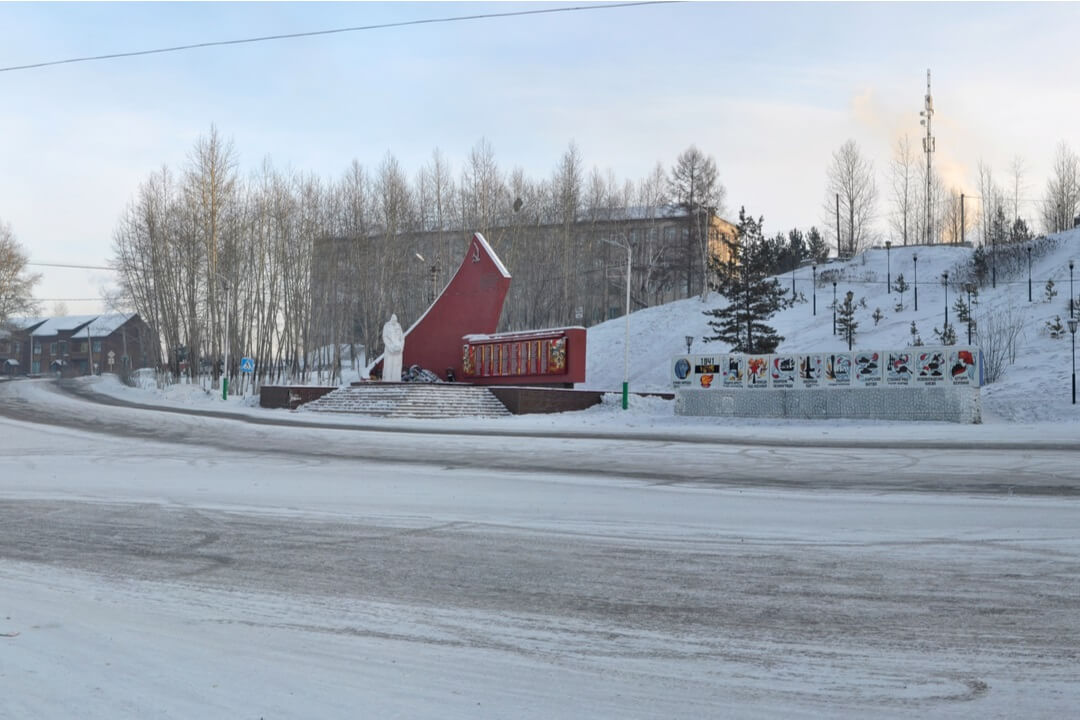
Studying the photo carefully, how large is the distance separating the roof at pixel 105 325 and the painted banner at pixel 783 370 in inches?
4127

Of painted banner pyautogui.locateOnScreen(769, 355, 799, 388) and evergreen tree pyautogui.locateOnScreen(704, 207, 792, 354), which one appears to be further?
evergreen tree pyautogui.locateOnScreen(704, 207, 792, 354)

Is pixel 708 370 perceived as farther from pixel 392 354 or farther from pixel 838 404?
pixel 392 354

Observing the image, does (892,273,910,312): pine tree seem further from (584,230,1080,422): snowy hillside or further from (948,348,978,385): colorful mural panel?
(948,348,978,385): colorful mural panel

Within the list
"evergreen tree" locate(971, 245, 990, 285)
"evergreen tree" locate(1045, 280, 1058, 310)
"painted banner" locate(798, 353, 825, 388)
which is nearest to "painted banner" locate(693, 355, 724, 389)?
"painted banner" locate(798, 353, 825, 388)

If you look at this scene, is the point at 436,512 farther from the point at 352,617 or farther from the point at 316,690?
the point at 316,690

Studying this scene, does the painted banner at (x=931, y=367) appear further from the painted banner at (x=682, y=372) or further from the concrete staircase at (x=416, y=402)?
the concrete staircase at (x=416, y=402)

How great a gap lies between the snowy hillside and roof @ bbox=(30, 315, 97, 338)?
85.8m

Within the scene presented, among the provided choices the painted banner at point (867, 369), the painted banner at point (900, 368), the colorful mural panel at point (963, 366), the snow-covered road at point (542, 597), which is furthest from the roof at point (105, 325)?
the snow-covered road at point (542, 597)

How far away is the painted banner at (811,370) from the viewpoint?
91.7 ft

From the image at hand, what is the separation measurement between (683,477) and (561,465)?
2673 millimetres

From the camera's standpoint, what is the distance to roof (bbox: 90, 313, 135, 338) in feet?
378

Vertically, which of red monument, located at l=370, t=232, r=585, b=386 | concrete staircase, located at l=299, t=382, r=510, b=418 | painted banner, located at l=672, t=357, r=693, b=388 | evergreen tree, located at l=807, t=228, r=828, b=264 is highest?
evergreen tree, located at l=807, t=228, r=828, b=264

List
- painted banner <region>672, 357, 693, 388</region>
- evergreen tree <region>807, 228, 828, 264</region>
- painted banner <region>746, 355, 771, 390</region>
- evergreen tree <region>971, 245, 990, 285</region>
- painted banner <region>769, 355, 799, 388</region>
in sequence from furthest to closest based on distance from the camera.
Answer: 1. evergreen tree <region>807, 228, 828, 264</region>
2. evergreen tree <region>971, 245, 990, 285</region>
3. painted banner <region>672, 357, 693, 388</region>
4. painted banner <region>746, 355, 771, 390</region>
5. painted banner <region>769, 355, 799, 388</region>

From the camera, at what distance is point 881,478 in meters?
13.6
